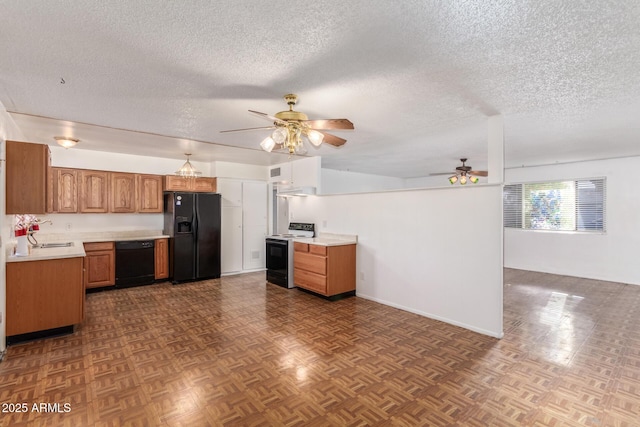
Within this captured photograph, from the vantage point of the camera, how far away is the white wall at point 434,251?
11.2 feet

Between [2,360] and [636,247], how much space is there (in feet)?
30.5

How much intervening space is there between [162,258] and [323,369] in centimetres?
446

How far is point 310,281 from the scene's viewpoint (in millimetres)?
4949

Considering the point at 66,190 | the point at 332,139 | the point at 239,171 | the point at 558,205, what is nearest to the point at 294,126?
the point at 332,139

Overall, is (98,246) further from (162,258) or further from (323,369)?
(323,369)

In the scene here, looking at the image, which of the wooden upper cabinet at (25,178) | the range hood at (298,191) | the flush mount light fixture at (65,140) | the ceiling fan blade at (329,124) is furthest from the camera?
the range hood at (298,191)

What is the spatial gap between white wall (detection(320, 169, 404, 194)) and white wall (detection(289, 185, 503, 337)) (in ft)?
8.62

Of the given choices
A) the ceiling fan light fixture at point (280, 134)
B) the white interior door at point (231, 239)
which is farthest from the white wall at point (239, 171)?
the ceiling fan light fixture at point (280, 134)

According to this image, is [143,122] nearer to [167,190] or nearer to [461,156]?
[167,190]

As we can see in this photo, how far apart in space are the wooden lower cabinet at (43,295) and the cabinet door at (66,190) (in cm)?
247

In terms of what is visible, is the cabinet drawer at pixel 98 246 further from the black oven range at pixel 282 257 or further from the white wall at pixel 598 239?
the white wall at pixel 598 239

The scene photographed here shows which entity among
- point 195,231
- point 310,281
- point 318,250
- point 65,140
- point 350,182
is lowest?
point 310,281

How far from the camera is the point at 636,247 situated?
5723 millimetres

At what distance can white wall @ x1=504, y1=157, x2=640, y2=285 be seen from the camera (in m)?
5.78
